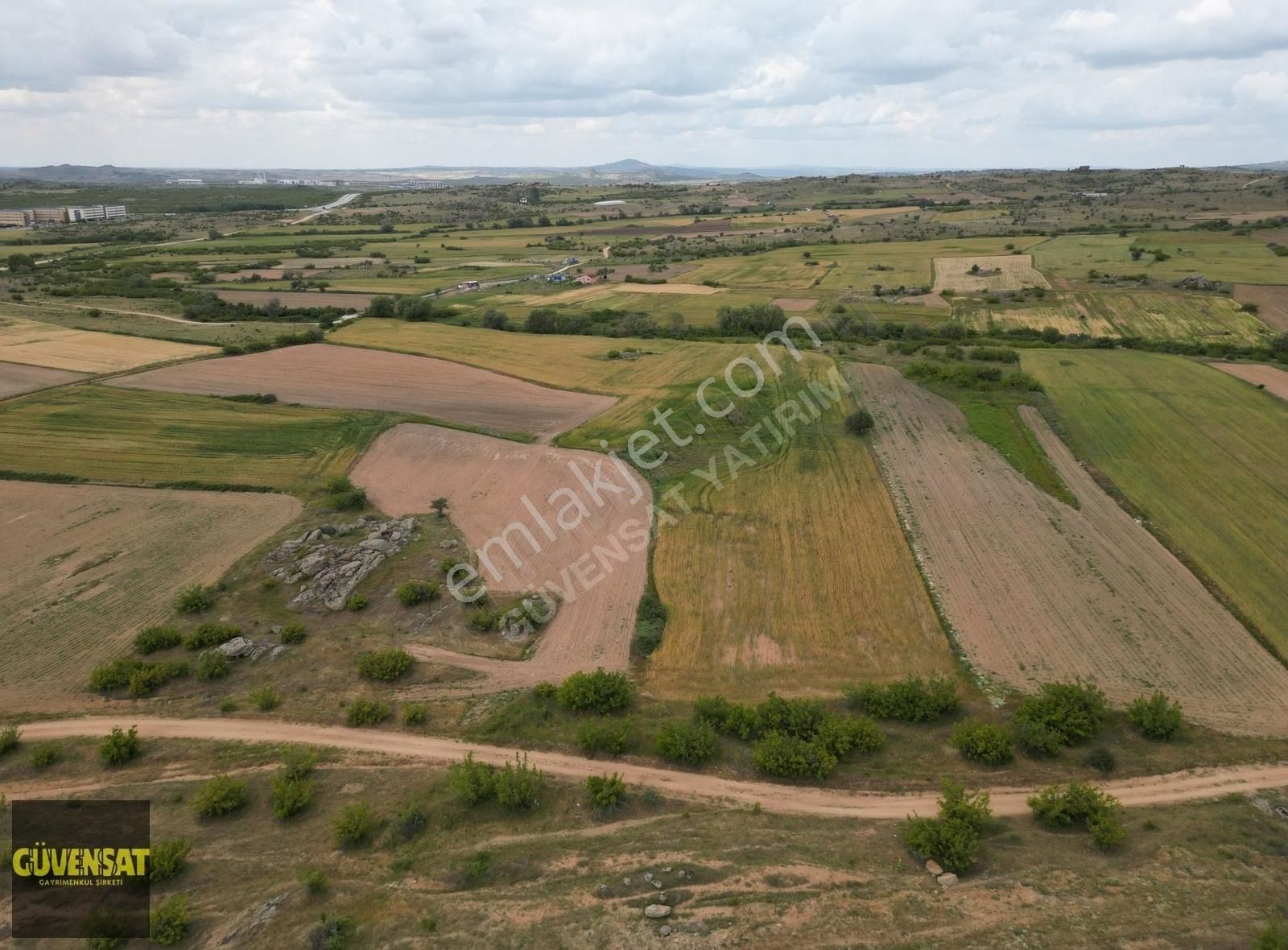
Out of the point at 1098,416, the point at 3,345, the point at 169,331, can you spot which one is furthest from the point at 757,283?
the point at 3,345

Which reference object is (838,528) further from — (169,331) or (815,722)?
(169,331)

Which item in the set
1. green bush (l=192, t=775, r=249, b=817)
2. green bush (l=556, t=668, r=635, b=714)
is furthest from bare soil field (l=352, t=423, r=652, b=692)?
green bush (l=192, t=775, r=249, b=817)

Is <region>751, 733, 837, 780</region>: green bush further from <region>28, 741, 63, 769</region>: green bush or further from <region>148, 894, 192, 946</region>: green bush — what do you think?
<region>28, 741, 63, 769</region>: green bush

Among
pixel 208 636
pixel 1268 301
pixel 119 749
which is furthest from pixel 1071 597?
pixel 1268 301

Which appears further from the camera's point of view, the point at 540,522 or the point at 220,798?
the point at 540,522

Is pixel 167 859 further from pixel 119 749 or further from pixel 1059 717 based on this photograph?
pixel 1059 717

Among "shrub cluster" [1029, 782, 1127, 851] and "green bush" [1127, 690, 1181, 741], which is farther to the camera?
"green bush" [1127, 690, 1181, 741]
